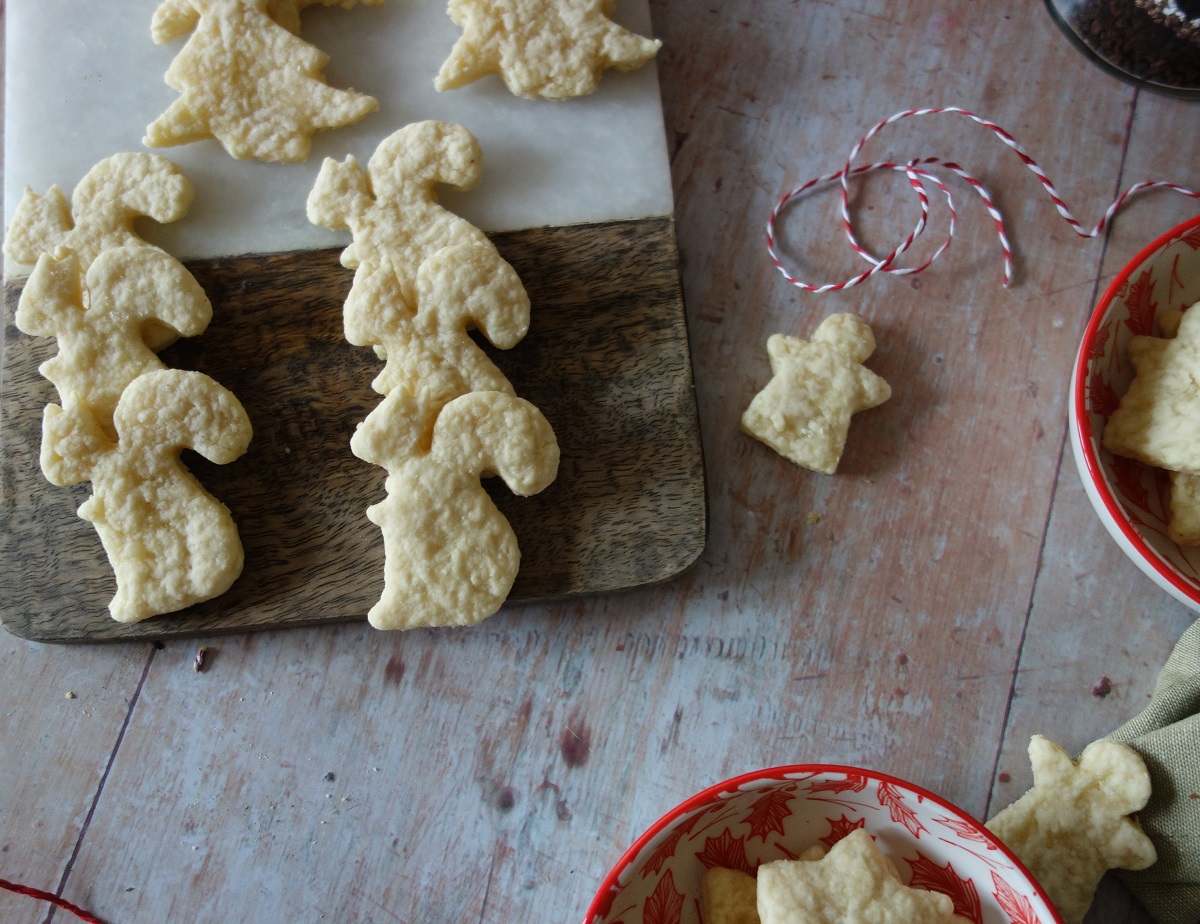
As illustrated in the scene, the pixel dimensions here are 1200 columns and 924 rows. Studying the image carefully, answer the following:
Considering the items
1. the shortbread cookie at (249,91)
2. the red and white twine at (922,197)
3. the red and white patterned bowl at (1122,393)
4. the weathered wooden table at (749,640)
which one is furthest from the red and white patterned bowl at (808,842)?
the shortbread cookie at (249,91)

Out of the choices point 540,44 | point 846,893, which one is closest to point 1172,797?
point 846,893

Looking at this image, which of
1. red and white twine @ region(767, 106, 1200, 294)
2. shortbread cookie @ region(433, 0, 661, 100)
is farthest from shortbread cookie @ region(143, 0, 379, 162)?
red and white twine @ region(767, 106, 1200, 294)

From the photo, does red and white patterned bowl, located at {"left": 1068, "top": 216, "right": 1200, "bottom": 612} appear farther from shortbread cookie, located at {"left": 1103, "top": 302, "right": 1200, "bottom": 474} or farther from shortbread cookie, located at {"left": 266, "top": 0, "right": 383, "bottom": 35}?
shortbread cookie, located at {"left": 266, "top": 0, "right": 383, "bottom": 35}

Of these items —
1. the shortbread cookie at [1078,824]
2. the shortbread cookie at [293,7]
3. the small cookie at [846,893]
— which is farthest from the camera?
the shortbread cookie at [293,7]

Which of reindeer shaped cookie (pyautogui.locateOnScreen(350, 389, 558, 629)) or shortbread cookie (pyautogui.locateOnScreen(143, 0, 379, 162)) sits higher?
shortbread cookie (pyautogui.locateOnScreen(143, 0, 379, 162))

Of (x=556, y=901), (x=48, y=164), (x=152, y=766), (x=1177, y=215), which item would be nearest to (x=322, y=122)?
(x=48, y=164)

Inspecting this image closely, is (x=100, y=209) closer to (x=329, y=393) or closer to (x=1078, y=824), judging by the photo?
(x=329, y=393)

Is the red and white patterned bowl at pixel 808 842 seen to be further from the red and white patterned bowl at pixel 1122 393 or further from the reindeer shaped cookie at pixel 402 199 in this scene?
the reindeer shaped cookie at pixel 402 199
